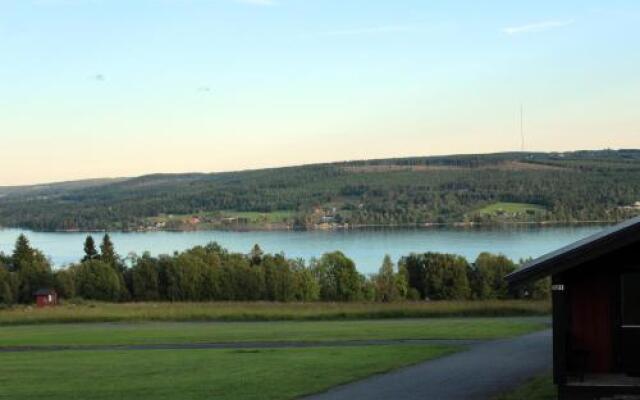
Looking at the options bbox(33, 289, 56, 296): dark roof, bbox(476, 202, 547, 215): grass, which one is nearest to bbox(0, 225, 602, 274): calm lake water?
bbox(476, 202, 547, 215): grass

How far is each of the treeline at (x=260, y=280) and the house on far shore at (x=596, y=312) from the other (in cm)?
5282

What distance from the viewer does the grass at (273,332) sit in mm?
29688

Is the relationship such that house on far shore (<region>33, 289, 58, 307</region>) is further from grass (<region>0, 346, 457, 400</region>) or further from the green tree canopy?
grass (<region>0, 346, 457, 400</region>)

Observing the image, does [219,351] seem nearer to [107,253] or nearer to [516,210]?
[107,253]

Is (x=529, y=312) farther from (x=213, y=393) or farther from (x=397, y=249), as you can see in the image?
(x=397, y=249)

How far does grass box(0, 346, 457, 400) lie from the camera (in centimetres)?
1747

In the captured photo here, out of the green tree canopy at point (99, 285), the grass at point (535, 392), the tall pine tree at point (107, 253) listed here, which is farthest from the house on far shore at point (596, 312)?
the tall pine tree at point (107, 253)

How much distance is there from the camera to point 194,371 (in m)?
21.1

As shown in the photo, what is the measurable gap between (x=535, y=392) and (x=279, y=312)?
28.1 metres

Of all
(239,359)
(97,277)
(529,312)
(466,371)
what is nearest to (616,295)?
(466,371)

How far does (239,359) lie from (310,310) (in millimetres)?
20803

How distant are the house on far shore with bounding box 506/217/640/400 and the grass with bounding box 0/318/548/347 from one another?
13552 millimetres

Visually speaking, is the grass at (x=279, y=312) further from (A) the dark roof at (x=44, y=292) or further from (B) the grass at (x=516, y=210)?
(B) the grass at (x=516, y=210)

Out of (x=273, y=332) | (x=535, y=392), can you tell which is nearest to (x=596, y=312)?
(x=535, y=392)
